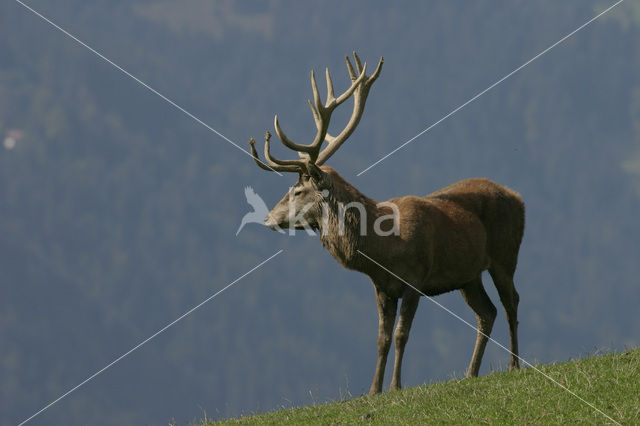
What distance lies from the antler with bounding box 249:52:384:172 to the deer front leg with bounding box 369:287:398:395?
6.37 ft

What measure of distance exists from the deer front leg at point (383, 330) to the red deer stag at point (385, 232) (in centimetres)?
1

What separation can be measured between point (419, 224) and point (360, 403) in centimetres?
249

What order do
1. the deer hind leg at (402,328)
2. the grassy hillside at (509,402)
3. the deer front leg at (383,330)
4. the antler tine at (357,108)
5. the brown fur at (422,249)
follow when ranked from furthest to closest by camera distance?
the antler tine at (357,108) < the brown fur at (422,249) < the deer front leg at (383,330) < the deer hind leg at (402,328) < the grassy hillside at (509,402)

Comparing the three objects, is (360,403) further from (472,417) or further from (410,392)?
(472,417)

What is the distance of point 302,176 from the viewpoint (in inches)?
432

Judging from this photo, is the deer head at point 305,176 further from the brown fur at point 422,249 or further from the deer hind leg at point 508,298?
the deer hind leg at point 508,298

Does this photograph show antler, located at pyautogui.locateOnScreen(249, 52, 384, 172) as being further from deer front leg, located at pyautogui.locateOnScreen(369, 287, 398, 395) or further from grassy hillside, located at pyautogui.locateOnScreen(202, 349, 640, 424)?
grassy hillside, located at pyautogui.locateOnScreen(202, 349, 640, 424)

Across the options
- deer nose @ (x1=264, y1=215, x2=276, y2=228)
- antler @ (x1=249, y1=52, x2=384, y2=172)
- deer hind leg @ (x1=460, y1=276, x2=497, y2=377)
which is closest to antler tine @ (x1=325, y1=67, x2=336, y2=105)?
antler @ (x1=249, y1=52, x2=384, y2=172)

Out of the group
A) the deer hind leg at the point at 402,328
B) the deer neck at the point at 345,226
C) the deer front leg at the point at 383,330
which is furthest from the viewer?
the deer neck at the point at 345,226

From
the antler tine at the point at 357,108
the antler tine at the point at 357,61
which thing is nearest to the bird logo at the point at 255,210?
the antler tine at the point at 357,108

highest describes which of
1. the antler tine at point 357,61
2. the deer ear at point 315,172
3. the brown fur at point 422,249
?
the antler tine at point 357,61

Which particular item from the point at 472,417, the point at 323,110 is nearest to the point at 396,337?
the point at 472,417

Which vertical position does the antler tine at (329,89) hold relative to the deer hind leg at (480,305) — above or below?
above

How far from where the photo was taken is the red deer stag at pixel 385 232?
424 inches
